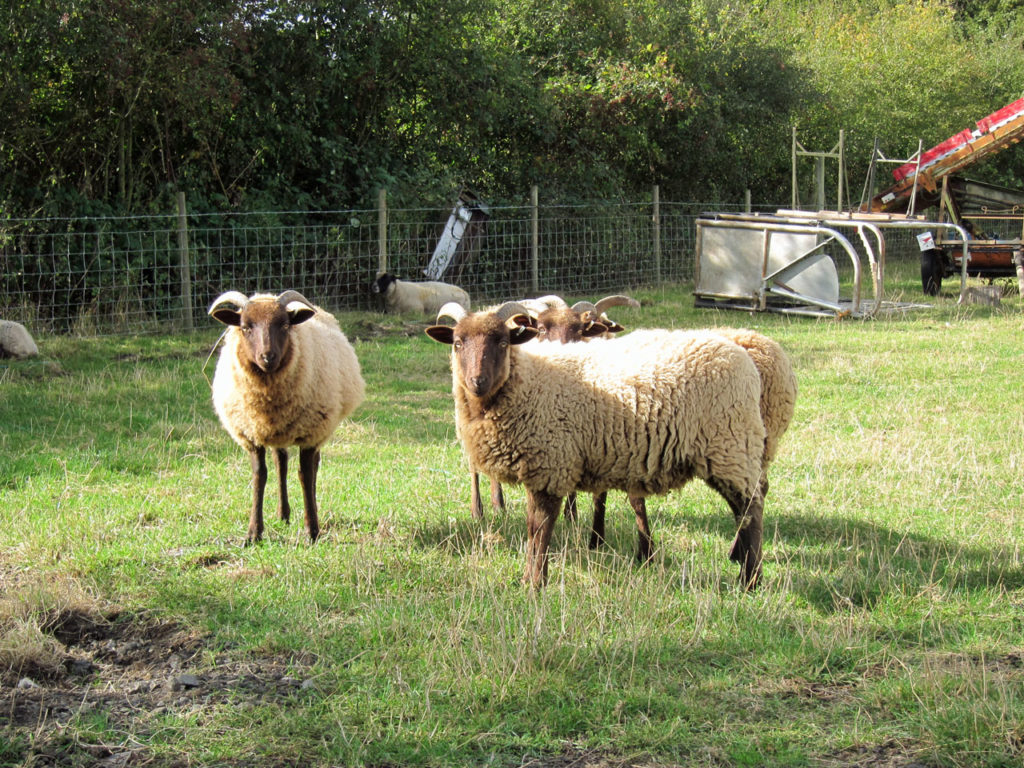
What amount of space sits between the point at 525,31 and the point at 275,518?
16.5m

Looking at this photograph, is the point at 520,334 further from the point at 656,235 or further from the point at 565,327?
the point at 656,235

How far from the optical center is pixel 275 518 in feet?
22.4

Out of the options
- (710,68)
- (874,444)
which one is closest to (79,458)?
(874,444)

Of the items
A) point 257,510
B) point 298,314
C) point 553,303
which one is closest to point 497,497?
point 257,510

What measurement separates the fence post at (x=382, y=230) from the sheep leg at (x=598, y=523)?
10376 millimetres

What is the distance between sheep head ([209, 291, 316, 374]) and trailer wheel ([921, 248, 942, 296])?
15.4 metres

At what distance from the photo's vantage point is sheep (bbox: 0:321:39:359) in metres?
11.2

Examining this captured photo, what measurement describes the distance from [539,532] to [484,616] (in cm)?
87

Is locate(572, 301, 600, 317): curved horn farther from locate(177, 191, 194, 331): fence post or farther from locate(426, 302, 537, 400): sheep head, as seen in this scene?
locate(177, 191, 194, 331): fence post

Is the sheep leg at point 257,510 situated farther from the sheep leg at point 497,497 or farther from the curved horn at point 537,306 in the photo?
the curved horn at point 537,306

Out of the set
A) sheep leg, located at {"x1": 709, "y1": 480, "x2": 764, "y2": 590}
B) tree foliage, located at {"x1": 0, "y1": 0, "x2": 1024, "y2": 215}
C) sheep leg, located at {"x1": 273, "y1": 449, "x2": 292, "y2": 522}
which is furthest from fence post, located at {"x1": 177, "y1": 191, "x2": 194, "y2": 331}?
sheep leg, located at {"x1": 709, "y1": 480, "x2": 764, "y2": 590}

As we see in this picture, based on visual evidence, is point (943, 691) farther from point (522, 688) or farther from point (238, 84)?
point (238, 84)

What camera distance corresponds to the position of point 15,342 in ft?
36.8

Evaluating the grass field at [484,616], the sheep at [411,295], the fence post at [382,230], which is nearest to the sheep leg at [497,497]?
the grass field at [484,616]
